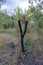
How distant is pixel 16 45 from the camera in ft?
31.1

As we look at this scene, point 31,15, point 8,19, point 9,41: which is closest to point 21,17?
point 31,15

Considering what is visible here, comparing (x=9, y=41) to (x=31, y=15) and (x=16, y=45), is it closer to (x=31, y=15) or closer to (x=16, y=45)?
(x=16, y=45)

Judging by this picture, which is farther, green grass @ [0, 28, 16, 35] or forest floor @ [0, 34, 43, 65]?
green grass @ [0, 28, 16, 35]

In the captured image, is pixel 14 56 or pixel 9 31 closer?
pixel 14 56

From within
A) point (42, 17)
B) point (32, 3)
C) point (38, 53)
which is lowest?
point (38, 53)

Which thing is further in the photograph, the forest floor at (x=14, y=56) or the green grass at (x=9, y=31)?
the green grass at (x=9, y=31)

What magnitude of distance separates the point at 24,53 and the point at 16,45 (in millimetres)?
901

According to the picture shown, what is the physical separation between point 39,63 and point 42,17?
341 cm

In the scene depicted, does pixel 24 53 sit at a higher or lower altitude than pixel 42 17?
lower

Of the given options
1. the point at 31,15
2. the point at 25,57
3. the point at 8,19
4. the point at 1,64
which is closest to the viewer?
the point at 1,64

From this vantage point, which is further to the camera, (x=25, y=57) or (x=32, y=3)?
(x=32, y=3)

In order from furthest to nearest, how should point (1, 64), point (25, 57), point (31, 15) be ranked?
point (31, 15)
point (25, 57)
point (1, 64)

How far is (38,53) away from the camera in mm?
8734

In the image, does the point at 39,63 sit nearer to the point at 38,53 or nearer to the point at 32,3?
the point at 38,53
